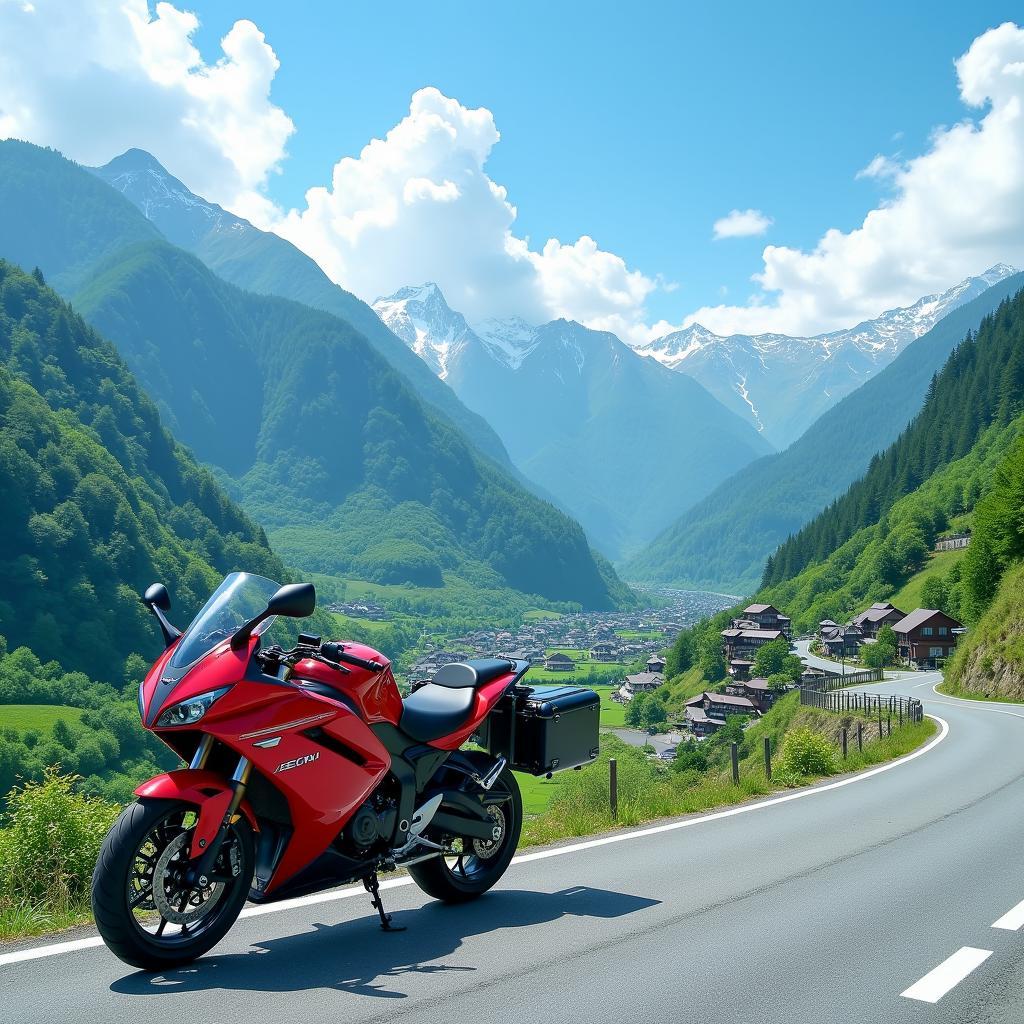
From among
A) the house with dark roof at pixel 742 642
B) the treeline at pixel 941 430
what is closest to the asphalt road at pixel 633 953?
the house with dark roof at pixel 742 642

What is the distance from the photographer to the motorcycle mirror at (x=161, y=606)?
5910 millimetres

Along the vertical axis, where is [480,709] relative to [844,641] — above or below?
above

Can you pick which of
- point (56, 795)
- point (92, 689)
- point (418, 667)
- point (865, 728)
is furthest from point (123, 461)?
point (56, 795)

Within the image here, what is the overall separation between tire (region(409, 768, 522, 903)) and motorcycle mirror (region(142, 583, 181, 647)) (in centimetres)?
219

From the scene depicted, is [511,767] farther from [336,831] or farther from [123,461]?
[123,461]

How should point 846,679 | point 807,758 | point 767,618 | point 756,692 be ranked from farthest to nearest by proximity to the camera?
point 767,618
point 756,692
point 846,679
point 807,758

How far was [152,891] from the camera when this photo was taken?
4.96 meters

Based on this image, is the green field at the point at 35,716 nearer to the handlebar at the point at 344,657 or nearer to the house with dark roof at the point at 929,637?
the handlebar at the point at 344,657

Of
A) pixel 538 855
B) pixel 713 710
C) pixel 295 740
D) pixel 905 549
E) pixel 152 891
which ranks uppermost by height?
pixel 905 549

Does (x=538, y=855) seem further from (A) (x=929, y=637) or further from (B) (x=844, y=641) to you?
(B) (x=844, y=641)

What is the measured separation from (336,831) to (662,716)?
305 feet

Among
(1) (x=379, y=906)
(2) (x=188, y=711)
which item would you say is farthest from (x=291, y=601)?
(1) (x=379, y=906)

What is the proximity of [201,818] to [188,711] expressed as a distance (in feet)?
1.82

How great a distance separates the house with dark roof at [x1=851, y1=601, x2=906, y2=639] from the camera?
9494 cm
